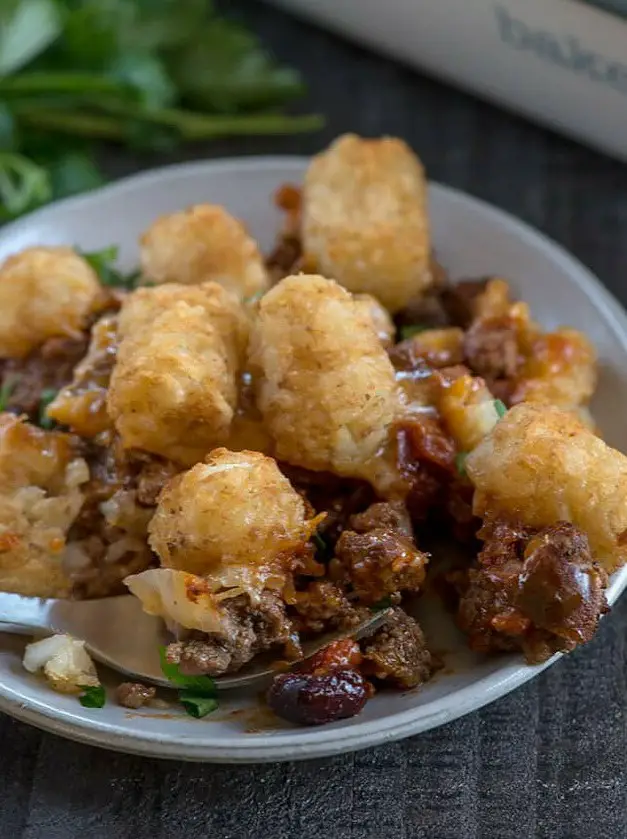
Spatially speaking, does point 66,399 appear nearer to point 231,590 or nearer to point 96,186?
point 231,590

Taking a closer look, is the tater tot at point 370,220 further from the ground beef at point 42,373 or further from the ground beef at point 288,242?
the ground beef at point 42,373

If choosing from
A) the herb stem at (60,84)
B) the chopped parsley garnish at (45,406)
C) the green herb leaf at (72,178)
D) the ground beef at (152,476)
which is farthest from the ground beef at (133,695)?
the herb stem at (60,84)

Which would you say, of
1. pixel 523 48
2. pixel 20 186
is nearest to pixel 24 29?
pixel 20 186

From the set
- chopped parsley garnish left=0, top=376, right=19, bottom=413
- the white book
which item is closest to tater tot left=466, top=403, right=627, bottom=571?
chopped parsley garnish left=0, top=376, right=19, bottom=413

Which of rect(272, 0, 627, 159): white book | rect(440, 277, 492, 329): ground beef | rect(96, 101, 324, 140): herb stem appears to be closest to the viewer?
rect(440, 277, 492, 329): ground beef

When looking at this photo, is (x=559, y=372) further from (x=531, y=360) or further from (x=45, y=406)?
(x=45, y=406)

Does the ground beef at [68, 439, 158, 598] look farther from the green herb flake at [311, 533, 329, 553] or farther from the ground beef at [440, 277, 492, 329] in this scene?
the ground beef at [440, 277, 492, 329]

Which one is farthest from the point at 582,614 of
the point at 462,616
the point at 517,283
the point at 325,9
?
the point at 325,9
